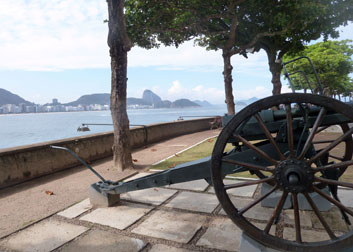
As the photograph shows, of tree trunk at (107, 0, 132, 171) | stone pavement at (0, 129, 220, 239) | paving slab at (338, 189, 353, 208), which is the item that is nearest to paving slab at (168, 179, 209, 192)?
stone pavement at (0, 129, 220, 239)

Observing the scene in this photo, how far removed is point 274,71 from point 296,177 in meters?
15.3

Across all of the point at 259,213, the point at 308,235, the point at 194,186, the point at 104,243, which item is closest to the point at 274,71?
the point at 194,186

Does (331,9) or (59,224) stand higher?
(331,9)

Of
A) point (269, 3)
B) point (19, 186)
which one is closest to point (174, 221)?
point (19, 186)

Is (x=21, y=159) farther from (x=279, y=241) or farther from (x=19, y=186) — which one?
(x=279, y=241)

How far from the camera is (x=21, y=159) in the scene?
5.70 metres

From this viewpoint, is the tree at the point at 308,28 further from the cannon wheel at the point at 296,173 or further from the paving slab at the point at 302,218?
the cannon wheel at the point at 296,173

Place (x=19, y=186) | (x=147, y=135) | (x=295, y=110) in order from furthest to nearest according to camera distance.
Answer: (x=147, y=135)
(x=19, y=186)
(x=295, y=110)

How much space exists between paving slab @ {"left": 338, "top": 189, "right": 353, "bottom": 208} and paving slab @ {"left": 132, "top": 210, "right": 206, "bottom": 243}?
2.00m

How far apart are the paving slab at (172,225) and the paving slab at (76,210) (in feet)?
3.33

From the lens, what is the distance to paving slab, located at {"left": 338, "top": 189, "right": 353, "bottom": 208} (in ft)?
12.1

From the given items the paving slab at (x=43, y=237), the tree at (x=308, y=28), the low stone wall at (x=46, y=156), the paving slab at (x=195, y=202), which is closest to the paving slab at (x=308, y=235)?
the paving slab at (x=195, y=202)

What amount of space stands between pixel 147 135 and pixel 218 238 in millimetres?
8332

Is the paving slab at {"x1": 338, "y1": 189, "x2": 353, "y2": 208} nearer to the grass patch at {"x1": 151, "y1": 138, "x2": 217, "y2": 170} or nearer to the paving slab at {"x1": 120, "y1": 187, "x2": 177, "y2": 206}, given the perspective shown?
the paving slab at {"x1": 120, "y1": 187, "x2": 177, "y2": 206}
